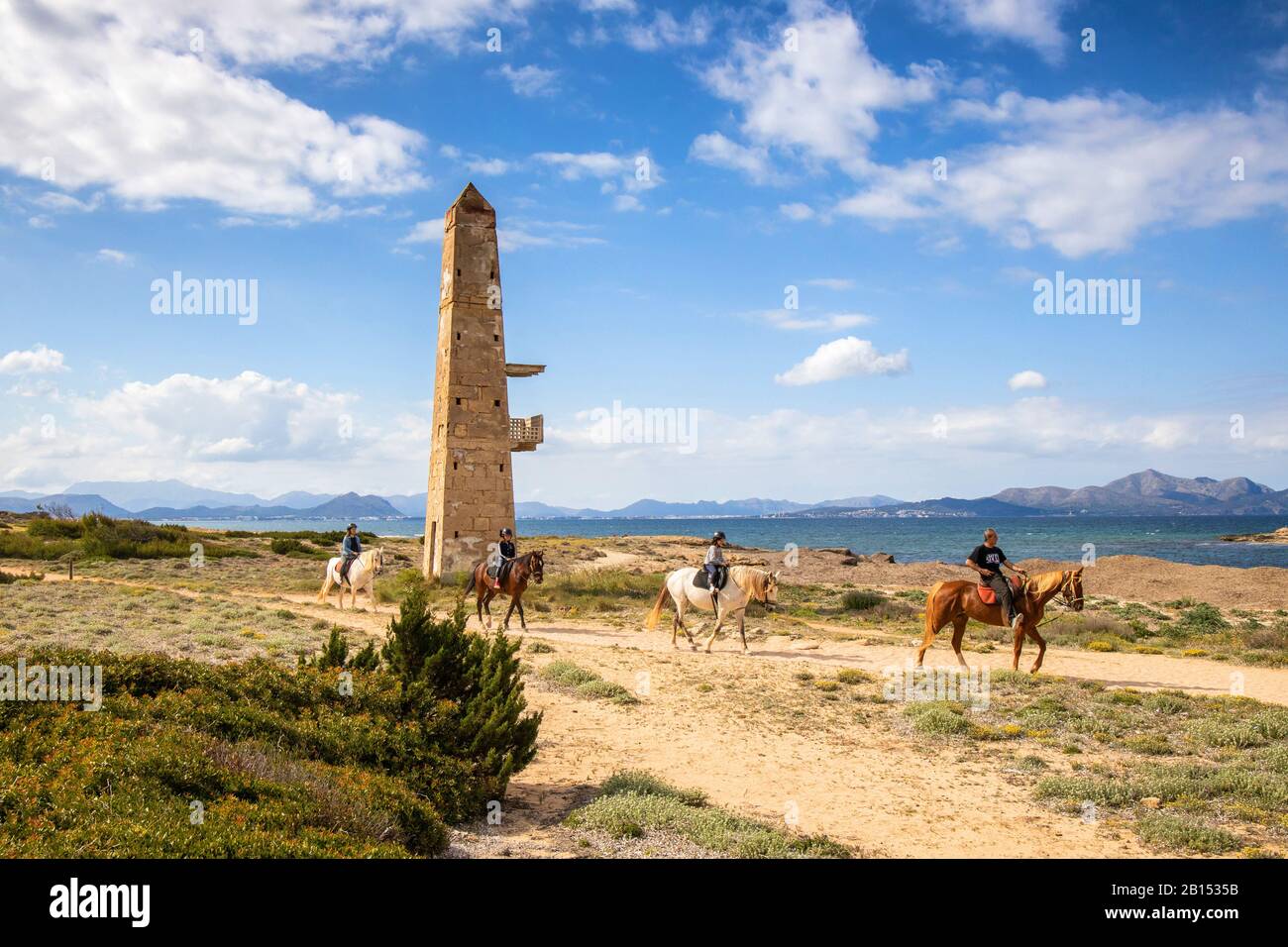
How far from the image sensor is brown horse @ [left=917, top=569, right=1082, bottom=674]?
49.3ft

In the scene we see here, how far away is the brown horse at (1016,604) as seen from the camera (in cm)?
1502

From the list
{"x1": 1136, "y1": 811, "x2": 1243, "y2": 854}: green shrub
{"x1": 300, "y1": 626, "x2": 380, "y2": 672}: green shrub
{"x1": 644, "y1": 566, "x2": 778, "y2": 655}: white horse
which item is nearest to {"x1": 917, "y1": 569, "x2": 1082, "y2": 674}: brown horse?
{"x1": 644, "y1": 566, "x2": 778, "y2": 655}: white horse

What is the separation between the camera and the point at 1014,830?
8.50 metres

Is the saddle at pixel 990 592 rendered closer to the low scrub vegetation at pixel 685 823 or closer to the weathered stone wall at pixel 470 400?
Answer: the low scrub vegetation at pixel 685 823

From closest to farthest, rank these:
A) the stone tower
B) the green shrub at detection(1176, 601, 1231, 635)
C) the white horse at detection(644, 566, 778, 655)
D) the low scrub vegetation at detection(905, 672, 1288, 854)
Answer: the low scrub vegetation at detection(905, 672, 1288, 854) → the white horse at detection(644, 566, 778, 655) → the green shrub at detection(1176, 601, 1231, 635) → the stone tower

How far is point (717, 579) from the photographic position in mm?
18594

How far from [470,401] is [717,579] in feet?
41.2

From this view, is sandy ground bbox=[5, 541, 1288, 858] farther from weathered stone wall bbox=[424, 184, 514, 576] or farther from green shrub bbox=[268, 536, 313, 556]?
green shrub bbox=[268, 536, 313, 556]

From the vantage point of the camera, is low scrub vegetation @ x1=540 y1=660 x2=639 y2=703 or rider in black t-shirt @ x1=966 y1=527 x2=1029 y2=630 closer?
low scrub vegetation @ x1=540 y1=660 x2=639 y2=703

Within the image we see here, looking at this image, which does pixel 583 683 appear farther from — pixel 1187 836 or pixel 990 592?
pixel 1187 836

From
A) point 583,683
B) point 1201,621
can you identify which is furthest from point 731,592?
point 1201,621

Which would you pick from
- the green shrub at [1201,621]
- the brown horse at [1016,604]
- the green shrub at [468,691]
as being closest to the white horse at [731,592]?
the brown horse at [1016,604]

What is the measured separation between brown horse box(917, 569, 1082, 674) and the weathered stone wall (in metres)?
16.1
